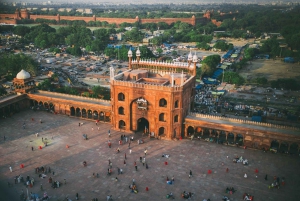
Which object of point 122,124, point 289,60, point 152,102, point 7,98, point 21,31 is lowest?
point 122,124

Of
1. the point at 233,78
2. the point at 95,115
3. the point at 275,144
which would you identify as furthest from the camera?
the point at 233,78

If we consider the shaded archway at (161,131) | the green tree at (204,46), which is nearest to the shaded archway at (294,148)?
the shaded archway at (161,131)

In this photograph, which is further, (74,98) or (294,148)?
(74,98)

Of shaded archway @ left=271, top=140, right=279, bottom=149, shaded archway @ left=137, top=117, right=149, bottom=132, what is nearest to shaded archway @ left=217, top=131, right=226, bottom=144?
shaded archway @ left=271, top=140, right=279, bottom=149

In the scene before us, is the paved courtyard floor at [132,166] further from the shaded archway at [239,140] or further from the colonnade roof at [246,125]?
the colonnade roof at [246,125]

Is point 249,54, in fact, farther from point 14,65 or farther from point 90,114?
point 14,65

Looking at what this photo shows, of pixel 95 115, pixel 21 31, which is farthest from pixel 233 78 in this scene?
pixel 21 31
